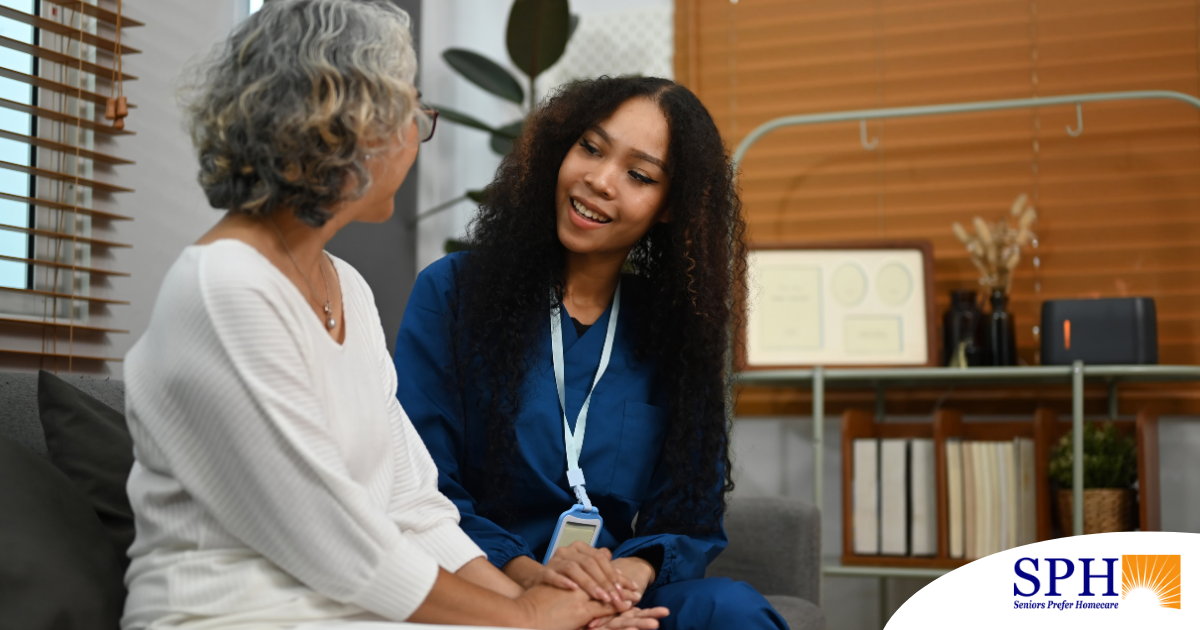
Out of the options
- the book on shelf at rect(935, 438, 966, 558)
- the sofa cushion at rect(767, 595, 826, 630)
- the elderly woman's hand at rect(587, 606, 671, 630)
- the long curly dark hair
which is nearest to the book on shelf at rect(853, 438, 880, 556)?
the book on shelf at rect(935, 438, 966, 558)

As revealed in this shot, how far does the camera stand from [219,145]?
3.15 ft

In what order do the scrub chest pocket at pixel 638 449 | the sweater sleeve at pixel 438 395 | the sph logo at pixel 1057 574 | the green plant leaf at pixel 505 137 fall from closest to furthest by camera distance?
1. the sph logo at pixel 1057 574
2. the sweater sleeve at pixel 438 395
3. the scrub chest pocket at pixel 638 449
4. the green plant leaf at pixel 505 137

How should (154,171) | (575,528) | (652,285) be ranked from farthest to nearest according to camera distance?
(154,171)
(652,285)
(575,528)

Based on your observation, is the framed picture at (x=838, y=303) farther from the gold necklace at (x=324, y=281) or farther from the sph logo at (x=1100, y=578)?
the gold necklace at (x=324, y=281)

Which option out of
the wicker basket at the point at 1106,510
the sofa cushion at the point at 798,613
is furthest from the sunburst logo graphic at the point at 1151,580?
the wicker basket at the point at 1106,510

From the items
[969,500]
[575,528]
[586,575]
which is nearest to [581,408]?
[575,528]

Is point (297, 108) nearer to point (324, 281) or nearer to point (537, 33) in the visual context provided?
point (324, 281)

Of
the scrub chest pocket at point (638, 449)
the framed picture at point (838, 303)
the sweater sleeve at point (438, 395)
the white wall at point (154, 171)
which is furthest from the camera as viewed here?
the framed picture at point (838, 303)

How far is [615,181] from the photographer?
1.56 metres

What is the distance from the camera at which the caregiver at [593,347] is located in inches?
58.5

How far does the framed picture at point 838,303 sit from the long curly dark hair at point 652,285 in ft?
3.66

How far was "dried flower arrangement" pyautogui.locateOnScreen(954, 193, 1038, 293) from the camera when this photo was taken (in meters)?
2.71

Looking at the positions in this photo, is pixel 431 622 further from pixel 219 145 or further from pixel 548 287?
pixel 548 287

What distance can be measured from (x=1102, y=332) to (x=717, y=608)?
5.54 feet
